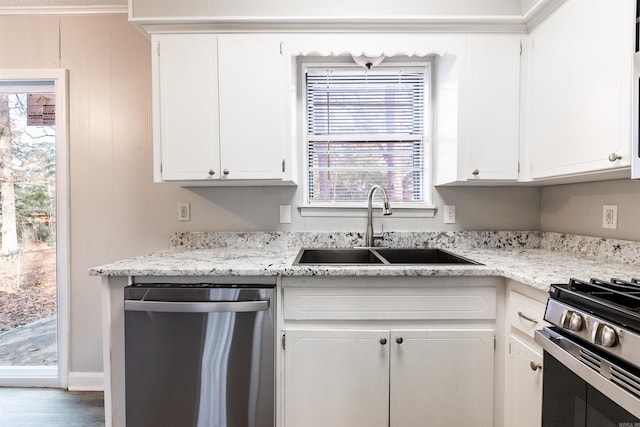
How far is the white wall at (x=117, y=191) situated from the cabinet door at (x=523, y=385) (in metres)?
0.94

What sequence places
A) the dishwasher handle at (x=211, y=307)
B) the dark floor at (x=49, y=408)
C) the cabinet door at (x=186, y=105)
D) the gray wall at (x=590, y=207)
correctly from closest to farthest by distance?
the dishwasher handle at (x=211, y=307) → the gray wall at (x=590, y=207) → the cabinet door at (x=186, y=105) → the dark floor at (x=49, y=408)

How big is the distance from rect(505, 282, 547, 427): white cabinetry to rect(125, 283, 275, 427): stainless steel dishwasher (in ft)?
3.34

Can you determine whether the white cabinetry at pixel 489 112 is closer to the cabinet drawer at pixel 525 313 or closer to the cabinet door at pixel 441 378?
the cabinet drawer at pixel 525 313

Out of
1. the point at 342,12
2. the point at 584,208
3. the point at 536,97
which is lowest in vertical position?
the point at 584,208

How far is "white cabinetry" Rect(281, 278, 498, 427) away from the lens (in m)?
1.34

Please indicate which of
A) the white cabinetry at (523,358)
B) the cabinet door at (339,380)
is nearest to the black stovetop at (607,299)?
the white cabinetry at (523,358)

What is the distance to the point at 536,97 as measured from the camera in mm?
1627

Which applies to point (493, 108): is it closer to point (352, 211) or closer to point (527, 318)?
point (352, 211)

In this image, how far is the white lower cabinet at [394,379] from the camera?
4.41 feet

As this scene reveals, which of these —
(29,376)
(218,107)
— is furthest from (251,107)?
(29,376)

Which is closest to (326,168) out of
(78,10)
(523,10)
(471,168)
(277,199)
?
(277,199)

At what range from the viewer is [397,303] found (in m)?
1.36

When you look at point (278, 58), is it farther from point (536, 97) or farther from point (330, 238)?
point (536, 97)

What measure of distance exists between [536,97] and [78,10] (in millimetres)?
2871
